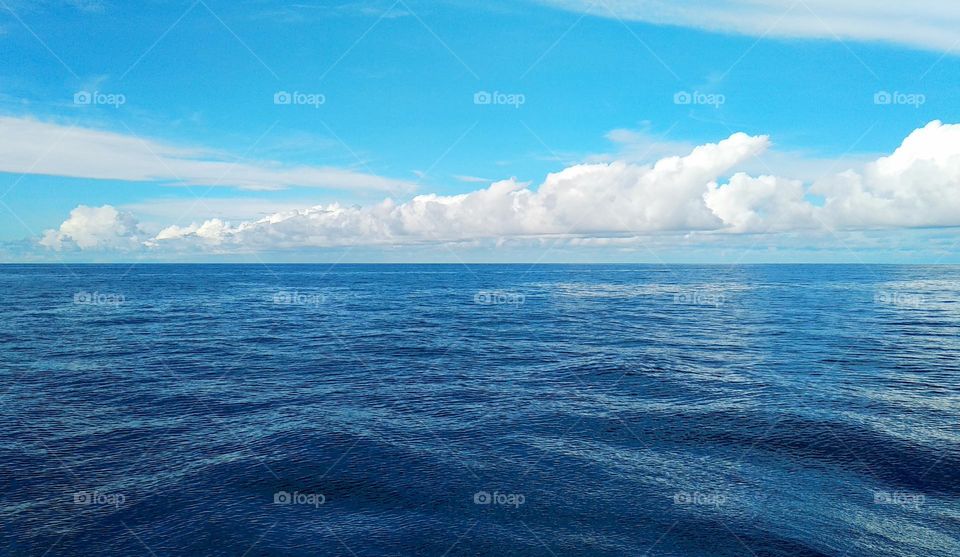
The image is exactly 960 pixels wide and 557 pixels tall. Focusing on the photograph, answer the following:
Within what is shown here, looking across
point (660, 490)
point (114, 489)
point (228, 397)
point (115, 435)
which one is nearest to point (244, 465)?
point (114, 489)

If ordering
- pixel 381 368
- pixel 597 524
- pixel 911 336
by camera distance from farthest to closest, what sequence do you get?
pixel 911 336, pixel 381 368, pixel 597 524

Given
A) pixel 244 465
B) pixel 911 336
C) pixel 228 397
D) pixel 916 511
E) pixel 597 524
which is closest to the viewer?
pixel 597 524

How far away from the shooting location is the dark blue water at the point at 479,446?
22.3 meters

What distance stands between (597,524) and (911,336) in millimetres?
68042

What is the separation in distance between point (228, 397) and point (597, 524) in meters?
30.8

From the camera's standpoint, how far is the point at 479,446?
103ft

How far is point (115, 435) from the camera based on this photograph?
32406mm

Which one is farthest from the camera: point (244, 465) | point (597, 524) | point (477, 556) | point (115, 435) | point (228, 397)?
point (228, 397)

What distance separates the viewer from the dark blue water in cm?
2233

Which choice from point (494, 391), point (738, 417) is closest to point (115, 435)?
point (494, 391)

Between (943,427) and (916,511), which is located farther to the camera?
(943,427)

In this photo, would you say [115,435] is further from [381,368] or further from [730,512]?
[730,512]

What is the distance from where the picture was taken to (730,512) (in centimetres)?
2403

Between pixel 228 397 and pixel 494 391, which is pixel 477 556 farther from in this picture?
pixel 228 397
